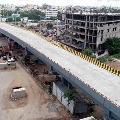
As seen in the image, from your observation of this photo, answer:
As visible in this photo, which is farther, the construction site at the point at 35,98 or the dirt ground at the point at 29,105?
the construction site at the point at 35,98

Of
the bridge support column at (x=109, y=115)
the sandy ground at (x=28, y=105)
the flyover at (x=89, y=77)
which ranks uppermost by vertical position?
the flyover at (x=89, y=77)

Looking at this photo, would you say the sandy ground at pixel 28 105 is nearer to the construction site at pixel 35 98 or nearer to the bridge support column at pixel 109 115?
the construction site at pixel 35 98

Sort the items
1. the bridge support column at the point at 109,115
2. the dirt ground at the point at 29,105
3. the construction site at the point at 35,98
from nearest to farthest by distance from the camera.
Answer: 1. the bridge support column at the point at 109,115
2. the dirt ground at the point at 29,105
3. the construction site at the point at 35,98

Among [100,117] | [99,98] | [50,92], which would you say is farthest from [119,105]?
[50,92]

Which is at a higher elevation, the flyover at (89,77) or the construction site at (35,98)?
the flyover at (89,77)

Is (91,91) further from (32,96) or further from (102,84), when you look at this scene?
(32,96)

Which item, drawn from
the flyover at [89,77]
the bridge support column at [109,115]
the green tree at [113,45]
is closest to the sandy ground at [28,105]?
the flyover at [89,77]
